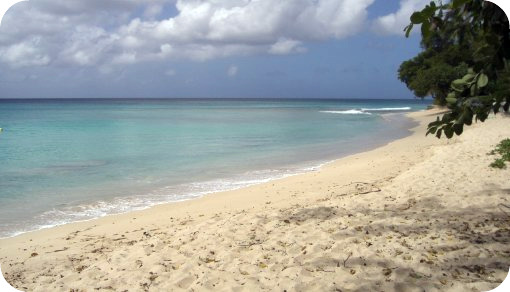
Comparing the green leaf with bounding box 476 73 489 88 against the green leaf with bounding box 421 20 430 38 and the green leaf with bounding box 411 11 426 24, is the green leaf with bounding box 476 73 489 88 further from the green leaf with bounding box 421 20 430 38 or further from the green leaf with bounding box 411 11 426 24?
the green leaf with bounding box 411 11 426 24

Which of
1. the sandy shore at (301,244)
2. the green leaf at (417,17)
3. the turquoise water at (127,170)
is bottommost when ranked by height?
the turquoise water at (127,170)

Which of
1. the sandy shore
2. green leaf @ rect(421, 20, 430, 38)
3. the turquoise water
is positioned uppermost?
green leaf @ rect(421, 20, 430, 38)

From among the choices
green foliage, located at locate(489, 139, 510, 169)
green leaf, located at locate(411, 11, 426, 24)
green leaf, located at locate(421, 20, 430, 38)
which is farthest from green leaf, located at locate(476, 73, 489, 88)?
green foliage, located at locate(489, 139, 510, 169)

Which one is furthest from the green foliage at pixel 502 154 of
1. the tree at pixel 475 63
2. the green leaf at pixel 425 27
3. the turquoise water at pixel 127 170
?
the green leaf at pixel 425 27

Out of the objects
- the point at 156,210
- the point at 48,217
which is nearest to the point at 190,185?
the point at 156,210

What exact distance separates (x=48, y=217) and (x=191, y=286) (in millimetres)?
4407

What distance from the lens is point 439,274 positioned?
126 inches

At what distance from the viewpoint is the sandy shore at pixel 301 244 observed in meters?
3.28

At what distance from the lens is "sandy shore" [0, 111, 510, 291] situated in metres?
3.28

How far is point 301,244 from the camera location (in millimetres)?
3988

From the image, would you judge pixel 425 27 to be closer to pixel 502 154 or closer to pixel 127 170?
pixel 502 154

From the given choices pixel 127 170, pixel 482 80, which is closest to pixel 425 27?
pixel 482 80

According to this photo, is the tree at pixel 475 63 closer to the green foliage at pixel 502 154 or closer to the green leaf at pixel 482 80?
the green leaf at pixel 482 80

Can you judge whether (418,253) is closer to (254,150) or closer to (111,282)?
(111,282)
